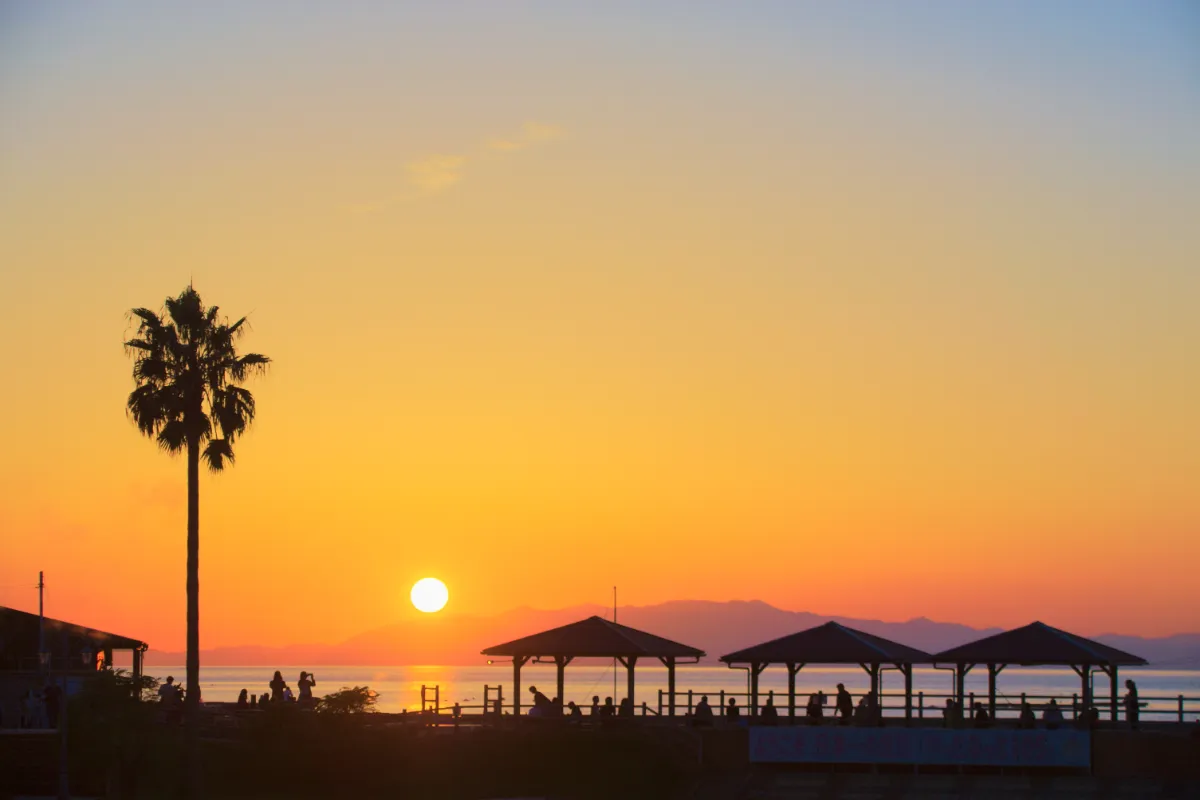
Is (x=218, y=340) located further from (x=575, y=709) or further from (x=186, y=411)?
(x=575, y=709)

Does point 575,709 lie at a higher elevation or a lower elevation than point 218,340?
lower

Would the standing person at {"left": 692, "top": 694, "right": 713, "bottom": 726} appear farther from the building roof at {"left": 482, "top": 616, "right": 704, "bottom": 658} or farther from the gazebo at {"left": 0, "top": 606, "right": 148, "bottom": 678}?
the gazebo at {"left": 0, "top": 606, "right": 148, "bottom": 678}

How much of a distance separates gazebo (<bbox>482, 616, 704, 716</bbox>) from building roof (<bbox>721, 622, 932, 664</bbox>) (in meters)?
1.69

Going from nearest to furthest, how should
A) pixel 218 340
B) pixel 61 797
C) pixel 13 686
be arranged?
pixel 61 797, pixel 218 340, pixel 13 686

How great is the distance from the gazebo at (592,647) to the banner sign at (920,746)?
329 cm

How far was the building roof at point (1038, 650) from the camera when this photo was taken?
127ft

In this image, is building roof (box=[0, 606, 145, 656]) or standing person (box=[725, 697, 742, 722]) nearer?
standing person (box=[725, 697, 742, 722])

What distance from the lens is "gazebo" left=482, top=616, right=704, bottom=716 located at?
39.5 m

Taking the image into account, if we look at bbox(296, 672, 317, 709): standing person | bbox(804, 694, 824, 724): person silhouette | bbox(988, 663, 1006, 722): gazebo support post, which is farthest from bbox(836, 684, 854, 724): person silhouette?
bbox(296, 672, 317, 709): standing person

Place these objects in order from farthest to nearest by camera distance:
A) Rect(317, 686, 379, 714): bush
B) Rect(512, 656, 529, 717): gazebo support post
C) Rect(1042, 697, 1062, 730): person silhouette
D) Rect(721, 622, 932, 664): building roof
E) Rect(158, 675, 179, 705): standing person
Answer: Rect(158, 675, 179, 705): standing person → Rect(512, 656, 529, 717): gazebo support post → Rect(317, 686, 379, 714): bush → Rect(721, 622, 932, 664): building roof → Rect(1042, 697, 1062, 730): person silhouette

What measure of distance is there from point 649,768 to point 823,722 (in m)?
4.80

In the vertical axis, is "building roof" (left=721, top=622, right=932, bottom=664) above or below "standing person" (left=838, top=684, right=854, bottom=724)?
above

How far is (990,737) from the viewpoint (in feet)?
123

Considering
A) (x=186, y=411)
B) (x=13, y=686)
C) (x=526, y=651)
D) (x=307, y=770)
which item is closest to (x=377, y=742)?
(x=307, y=770)
